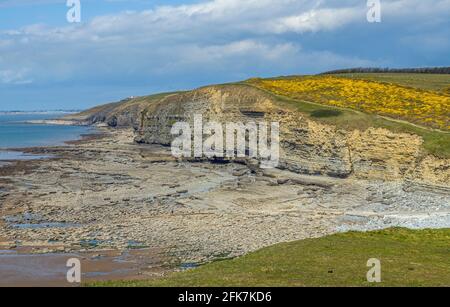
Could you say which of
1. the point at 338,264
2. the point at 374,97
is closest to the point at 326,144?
the point at 374,97

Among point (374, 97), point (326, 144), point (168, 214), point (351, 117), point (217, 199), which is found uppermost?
point (374, 97)

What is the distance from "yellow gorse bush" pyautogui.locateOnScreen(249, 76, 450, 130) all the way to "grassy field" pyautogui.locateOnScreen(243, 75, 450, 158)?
161 mm

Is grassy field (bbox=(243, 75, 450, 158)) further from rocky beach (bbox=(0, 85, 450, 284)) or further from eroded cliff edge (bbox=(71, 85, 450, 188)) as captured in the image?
rocky beach (bbox=(0, 85, 450, 284))

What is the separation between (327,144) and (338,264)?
44289 mm

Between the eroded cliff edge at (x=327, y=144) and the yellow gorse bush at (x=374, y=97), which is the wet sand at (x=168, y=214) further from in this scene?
the yellow gorse bush at (x=374, y=97)

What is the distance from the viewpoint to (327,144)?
6925cm

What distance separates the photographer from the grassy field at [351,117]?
192 ft

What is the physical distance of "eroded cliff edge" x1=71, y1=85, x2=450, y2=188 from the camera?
57.9 metres

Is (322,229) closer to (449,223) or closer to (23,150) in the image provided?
(449,223)

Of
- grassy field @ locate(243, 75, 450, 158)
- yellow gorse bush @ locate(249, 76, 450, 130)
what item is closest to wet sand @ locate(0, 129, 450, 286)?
grassy field @ locate(243, 75, 450, 158)

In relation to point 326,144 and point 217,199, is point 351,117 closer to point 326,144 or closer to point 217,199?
point 326,144

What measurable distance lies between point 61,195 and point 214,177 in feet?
65.6

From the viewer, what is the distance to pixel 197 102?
10344 cm
